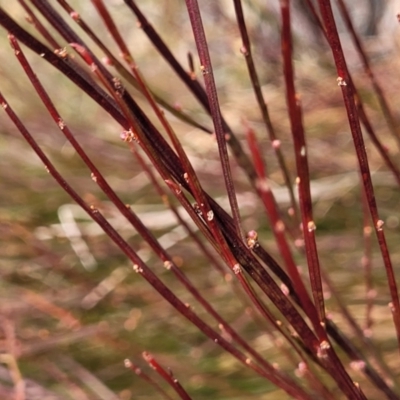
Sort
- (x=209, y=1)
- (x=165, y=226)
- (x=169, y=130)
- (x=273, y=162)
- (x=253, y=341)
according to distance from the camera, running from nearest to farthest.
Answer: (x=169, y=130) → (x=253, y=341) → (x=165, y=226) → (x=273, y=162) → (x=209, y=1)

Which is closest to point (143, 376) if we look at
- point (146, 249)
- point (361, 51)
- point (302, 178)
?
point (302, 178)

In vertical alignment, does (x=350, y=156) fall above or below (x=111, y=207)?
above

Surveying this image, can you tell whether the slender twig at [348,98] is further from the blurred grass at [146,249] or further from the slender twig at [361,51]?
the blurred grass at [146,249]

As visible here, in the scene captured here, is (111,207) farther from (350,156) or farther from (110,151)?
(350,156)

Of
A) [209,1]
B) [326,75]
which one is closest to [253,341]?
[326,75]

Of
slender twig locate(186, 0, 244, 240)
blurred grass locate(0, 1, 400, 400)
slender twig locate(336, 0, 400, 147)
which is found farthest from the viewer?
blurred grass locate(0, 1, 400, 400)

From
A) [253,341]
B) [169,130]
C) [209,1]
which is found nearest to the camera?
[169,130]

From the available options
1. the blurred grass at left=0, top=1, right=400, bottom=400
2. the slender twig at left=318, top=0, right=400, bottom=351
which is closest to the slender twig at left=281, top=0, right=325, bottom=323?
the slender twig at left=318, top=0, right=400, bottom=351

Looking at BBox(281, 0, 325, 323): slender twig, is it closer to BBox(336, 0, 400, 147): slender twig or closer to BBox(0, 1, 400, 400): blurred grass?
BBox(336, 0, 400, 147): slender twig
